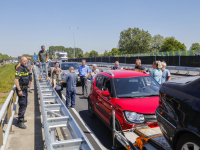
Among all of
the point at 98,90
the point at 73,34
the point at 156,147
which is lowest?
the point at 156,147

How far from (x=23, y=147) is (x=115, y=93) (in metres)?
2.45

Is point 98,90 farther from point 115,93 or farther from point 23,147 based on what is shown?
point 23,147

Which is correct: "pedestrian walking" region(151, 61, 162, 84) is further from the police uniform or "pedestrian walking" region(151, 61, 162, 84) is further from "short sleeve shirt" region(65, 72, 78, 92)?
the police uniform

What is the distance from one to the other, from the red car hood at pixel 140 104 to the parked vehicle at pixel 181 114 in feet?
3.82

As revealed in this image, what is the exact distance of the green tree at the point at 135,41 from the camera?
95125 millimetres

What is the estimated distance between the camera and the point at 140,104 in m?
4.94

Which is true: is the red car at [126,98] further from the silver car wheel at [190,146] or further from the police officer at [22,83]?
the police officer at [22,83]

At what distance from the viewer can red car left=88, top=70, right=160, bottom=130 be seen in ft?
15.4

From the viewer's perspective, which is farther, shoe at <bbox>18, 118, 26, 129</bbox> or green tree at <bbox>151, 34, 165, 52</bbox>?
green tree at <bbox>151, 34, 165, 52</bbox>

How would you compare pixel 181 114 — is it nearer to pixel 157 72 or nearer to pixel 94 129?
pixel 94 129

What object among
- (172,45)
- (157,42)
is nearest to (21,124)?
(172,45)

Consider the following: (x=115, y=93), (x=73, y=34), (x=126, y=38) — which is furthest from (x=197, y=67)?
(x=126, y=38)

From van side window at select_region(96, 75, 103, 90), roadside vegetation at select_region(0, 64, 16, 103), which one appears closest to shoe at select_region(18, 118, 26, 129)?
van side window at select_region(96, 75, 103, 90)

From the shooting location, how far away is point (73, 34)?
64.1 meters
